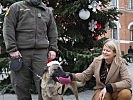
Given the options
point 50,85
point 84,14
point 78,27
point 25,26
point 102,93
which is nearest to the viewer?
point 102,93

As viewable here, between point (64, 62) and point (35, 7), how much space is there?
4736 mm

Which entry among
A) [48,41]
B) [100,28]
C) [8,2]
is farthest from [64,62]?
[48,41]

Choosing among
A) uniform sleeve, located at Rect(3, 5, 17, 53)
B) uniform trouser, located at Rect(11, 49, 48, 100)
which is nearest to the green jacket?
uniform sleeve, located at Rect(3, 5, 17, 53)

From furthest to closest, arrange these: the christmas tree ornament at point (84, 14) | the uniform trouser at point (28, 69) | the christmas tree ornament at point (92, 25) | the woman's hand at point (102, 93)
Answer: the christmas tree ornament at point (92, 25) < the christmas tree ornament at point (84, 14) < the uniform trouser at point (28, 69) < the woman's hand at point (102, 93)

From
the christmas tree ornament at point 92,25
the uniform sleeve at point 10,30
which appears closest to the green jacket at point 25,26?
the uniform sleeve at point 10,30

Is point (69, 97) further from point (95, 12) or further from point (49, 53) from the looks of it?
point (49, 53)

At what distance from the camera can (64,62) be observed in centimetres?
1059

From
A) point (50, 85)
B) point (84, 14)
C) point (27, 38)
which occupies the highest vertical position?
point (84, 14)

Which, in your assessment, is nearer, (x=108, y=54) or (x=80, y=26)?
(x=108, y=54)

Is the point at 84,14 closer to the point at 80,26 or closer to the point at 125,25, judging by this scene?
the point at 80,26

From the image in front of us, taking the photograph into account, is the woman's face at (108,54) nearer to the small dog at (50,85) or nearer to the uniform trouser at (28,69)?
the small dog at (50,85)

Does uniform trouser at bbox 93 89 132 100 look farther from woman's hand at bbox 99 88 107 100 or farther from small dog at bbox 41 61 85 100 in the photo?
small dog at bbox 41 61 85 100

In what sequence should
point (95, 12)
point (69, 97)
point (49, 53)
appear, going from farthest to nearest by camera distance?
point (95, 12), point (69, 97), point (49, 53)

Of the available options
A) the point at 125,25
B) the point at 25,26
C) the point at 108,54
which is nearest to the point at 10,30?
the point at 25,26
